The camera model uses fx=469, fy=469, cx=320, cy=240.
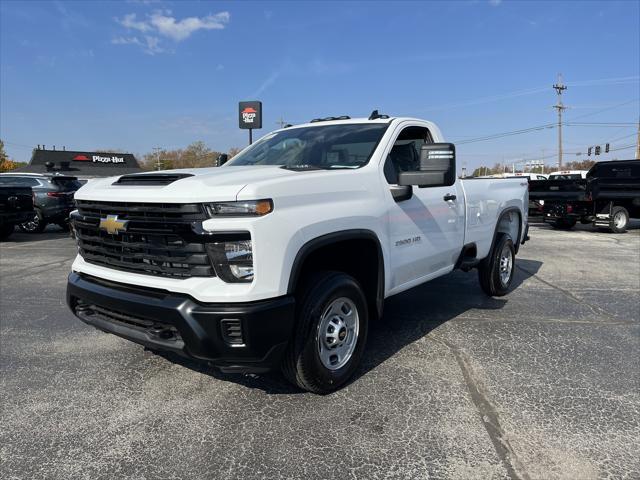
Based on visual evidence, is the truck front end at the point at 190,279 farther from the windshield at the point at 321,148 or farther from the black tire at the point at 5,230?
the black tire at the point at 5,230

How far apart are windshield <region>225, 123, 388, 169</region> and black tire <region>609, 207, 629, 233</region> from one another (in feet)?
43.4

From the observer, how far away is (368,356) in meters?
4.04

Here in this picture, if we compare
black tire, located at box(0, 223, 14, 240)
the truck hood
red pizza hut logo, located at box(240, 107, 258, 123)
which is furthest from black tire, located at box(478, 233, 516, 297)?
red pizza hut logo, located at box(240, 107, 258, 123)

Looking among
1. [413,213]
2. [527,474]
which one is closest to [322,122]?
[413,213]

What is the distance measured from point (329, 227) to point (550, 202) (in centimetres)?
1378

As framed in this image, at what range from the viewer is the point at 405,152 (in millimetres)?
4391

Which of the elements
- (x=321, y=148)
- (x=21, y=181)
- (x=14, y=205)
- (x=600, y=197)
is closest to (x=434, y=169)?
(x=321, y=148)

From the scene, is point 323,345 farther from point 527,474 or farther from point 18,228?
point 18,228

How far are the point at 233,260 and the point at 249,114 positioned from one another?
2120cm

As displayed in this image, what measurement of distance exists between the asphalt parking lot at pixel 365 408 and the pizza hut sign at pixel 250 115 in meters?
18.5

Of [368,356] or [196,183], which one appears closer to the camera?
[196,183]

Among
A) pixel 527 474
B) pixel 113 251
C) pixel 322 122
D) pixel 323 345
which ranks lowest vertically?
pixel 527 474

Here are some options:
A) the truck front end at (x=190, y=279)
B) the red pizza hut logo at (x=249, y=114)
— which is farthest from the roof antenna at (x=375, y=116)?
the red pizza hut logo at (x=249, y=114)

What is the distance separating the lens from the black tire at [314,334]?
3.01 m
